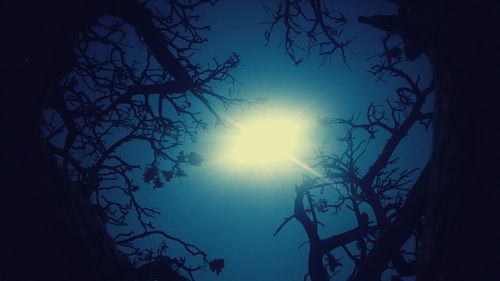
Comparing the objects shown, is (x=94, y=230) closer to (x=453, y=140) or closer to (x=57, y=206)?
(x=57, y=206)

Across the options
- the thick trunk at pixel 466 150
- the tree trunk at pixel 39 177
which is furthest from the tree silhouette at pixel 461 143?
the tree trunk at pixel 39 177

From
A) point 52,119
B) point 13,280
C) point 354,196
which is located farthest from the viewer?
point 354,196

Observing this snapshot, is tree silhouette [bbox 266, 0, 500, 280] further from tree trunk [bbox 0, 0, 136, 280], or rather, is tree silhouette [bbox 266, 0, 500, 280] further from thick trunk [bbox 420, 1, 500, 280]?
tree trunk [bbox 0, 0, 136, 280]

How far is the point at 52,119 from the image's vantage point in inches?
152

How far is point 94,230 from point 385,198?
15.9 feet

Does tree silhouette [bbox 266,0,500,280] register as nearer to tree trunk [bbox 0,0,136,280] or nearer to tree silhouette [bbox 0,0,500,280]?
tree silhouette [bbox 0,0,500,280]

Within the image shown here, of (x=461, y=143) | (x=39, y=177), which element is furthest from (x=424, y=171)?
(x=39, y=177)

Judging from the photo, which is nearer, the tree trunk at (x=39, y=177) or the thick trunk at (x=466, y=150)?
the thick trunk at (x=466, y=150)

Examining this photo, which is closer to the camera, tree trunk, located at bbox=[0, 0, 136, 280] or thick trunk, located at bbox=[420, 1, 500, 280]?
thick trunk, located at bbox=[420, 1, 500, 280]

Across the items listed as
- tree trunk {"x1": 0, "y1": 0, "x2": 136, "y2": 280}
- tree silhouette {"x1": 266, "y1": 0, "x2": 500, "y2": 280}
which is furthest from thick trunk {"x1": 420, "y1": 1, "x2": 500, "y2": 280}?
tree trunk {"x1": 0, "y1": 0, "x2": 136, "y2": 280}

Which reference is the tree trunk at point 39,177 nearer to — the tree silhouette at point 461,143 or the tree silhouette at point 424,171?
the tree silhouette at point 424,171

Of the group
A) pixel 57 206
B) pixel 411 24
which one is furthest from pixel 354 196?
pixel 57 206

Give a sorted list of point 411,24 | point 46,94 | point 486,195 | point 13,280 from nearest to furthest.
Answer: point 486,195, point 13,280, point 411,24, point 46,94

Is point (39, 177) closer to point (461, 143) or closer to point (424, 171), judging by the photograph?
point (461, 143)
